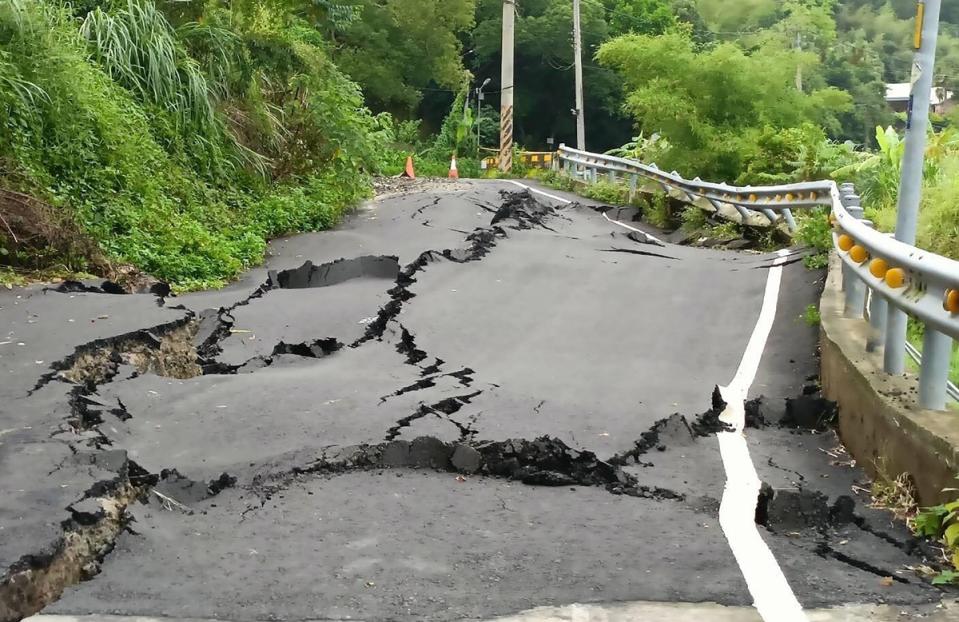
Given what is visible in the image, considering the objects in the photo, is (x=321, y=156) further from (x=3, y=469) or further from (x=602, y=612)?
(x=602, y=612)

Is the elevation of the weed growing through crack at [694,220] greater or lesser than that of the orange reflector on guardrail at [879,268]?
lesser

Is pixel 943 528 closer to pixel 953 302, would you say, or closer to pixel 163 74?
pixel 953 302

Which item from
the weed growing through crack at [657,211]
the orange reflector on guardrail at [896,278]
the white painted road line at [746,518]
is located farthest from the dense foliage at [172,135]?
the orange reflector on guardrail at [896,278]

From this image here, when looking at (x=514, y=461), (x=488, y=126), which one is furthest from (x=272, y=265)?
(x=488, y=126)

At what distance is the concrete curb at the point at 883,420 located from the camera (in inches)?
170

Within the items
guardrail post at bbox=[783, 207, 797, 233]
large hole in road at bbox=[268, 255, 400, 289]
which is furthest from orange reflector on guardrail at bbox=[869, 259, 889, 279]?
guardrail post at bbox=[783, 207, 797, 233]

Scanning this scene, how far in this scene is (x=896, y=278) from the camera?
5230 millimetres

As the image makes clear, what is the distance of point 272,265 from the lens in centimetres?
1248

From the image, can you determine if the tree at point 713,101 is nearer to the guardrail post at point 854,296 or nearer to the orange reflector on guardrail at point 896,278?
the guardrail post at point 854,296

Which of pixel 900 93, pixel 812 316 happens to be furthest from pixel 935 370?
pixel 900 93

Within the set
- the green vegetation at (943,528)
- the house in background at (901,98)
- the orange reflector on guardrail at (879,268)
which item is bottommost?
the house in background at (901,98)

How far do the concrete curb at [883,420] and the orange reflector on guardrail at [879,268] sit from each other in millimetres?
504

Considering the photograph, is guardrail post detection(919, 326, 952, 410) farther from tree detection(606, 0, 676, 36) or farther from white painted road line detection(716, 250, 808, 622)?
tree detection(606, 0, 676, 36)

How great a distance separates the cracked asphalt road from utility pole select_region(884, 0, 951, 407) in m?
0.70
